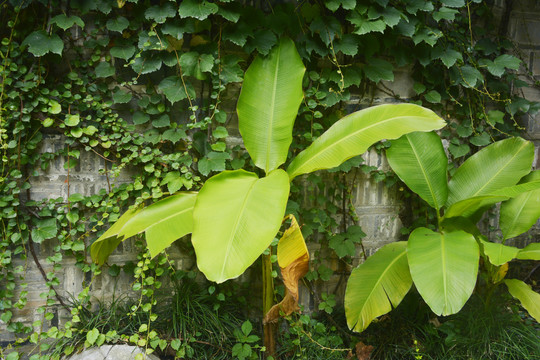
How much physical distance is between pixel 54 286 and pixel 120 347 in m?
0.56

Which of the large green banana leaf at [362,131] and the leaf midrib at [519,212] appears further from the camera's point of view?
the leaf midrib at [519,212]

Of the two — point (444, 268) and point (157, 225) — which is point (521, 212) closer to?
point (444, 268)

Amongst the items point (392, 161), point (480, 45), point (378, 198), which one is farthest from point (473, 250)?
point (480, 45)

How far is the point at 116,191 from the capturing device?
81.6 inches

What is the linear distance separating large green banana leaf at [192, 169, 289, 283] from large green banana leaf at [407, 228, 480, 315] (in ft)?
2.36

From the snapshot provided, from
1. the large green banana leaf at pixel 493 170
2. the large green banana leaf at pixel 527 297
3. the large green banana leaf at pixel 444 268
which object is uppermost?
the large green banana leaf at pixel 493 170

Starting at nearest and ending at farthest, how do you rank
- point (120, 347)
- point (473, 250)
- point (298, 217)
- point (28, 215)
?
1. point (473, 250)
2. point (120, 347)
3. point (28, 215)
4. point (298, 217)

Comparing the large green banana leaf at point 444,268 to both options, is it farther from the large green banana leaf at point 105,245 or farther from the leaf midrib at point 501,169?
the large green banana leaf at point 105,245

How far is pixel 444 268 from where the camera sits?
1.67 meters

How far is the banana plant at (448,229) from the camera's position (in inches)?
67.2

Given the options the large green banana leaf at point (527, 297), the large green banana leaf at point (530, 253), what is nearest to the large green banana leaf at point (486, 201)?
the large green banana leaf at point (530, 253)

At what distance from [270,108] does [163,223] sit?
0.71 meters

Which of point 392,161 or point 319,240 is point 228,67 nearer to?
point 392,161

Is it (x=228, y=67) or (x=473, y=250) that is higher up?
(x=228, y=67)
